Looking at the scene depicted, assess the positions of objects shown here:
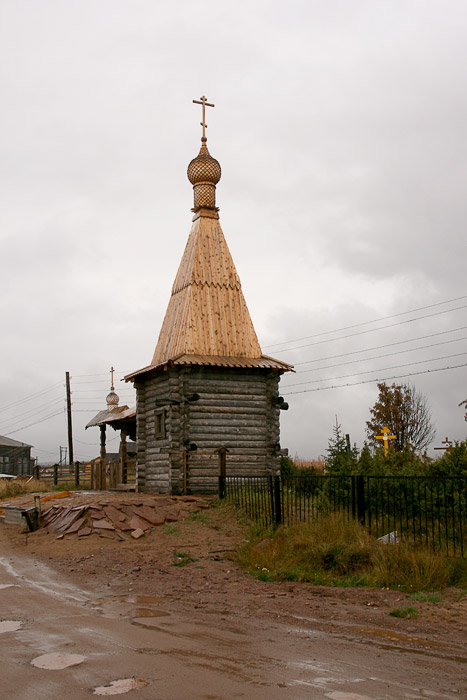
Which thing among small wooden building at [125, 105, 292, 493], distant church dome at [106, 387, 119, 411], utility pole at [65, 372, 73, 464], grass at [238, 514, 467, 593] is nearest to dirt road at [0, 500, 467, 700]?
grass at [238, 514, 467, 593]

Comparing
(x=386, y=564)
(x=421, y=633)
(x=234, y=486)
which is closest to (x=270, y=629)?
(x=421, y=633)

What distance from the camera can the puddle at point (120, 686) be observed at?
5.24 meters

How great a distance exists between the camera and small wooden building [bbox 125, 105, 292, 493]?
67.7ft

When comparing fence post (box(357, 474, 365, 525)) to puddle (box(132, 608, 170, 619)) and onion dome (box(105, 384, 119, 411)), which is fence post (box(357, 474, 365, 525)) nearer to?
puddle (box(132, 608, 170, 619))

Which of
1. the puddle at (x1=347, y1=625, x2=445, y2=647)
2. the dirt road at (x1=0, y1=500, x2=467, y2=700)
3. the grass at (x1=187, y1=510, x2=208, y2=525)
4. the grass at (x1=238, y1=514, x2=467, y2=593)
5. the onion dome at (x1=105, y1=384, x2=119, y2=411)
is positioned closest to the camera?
the dirt road at (x1=0, y1=500, x2=467, y2=700)

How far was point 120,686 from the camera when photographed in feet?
17.6

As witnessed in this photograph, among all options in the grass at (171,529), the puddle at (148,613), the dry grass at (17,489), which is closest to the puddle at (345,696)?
the puddle at (148,613)

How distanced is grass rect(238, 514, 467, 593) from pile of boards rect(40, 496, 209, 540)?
11.5ft

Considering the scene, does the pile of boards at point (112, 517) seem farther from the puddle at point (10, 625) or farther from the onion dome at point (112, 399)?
the onion dome at point (112, 399)

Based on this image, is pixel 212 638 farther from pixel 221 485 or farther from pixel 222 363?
pixel 222 363

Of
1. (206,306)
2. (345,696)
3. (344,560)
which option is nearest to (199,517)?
(344,560)

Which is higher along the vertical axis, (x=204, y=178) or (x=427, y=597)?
(x=204, y=178)

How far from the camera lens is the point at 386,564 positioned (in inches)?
405

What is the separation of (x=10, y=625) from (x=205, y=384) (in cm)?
1369
